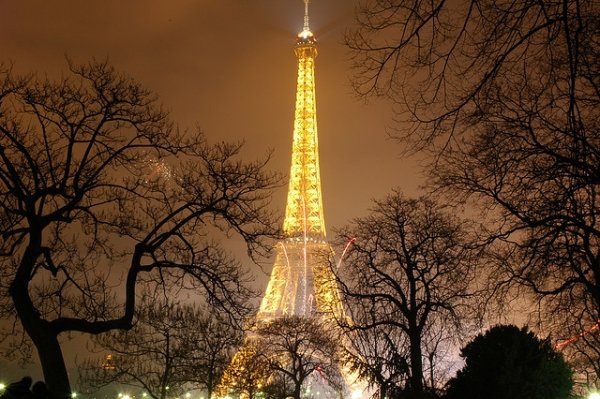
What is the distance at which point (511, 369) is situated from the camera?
1034 centimetres

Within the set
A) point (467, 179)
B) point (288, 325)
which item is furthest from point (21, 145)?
point (288, 325)

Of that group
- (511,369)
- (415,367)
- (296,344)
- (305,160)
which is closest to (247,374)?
(296,344)

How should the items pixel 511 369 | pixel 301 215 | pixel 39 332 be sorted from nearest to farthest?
pixel 39 332 → pixel 511 369 → pixel 301 215

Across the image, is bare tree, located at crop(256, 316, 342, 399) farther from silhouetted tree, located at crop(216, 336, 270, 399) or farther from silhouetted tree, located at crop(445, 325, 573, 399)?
silhouetted tree, located at crop(445, 325, 573, 399)

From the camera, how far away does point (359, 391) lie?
46.2 m

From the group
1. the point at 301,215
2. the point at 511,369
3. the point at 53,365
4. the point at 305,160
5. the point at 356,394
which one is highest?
the point at 305,160

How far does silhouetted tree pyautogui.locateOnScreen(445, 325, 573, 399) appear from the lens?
1020 cm

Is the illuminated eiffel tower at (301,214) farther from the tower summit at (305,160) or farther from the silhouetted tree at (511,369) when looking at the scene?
the silhouetted tree at (511,369)

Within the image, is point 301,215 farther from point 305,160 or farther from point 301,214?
point 305,160

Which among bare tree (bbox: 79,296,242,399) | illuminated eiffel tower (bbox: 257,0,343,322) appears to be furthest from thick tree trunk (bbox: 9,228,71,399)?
illuminated eiffel tower (bbox: 257,0,343,322)

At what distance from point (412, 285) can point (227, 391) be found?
20.7 meters

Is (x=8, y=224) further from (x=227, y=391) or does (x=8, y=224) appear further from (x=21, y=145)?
(x=227, y=391)

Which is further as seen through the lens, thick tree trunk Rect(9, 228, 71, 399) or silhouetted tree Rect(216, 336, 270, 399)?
silhouetted tree Rect(216, 336, 270, 399)

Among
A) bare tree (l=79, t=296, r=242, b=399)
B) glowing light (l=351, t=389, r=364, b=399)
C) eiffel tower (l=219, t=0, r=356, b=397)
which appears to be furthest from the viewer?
eiffel tower (l=219, t=0, r=356, b=397)
